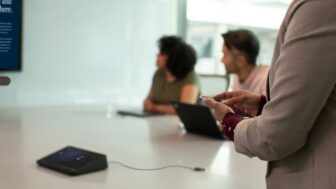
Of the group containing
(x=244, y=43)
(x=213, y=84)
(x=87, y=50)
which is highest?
(x=244, y=43)

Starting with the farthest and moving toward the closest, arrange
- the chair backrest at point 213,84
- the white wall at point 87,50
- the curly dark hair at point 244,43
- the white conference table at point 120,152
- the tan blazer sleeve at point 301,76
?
the chair backrest at point 213,84, the white wall at point 87,50, the curly dark hair at point 244,43, the white conference table at point 120,152, the tan blazer sleeve at point 301,76

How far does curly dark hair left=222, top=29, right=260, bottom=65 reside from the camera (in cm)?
295

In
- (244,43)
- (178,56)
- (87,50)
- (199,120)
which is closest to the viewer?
(199,120)

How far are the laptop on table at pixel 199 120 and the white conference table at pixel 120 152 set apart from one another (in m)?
0.05

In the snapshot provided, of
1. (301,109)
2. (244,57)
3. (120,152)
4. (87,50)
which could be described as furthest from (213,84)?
(301,109)

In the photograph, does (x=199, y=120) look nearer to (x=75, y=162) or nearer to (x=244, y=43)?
(x=244, y=43)

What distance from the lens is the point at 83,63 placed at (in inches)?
147

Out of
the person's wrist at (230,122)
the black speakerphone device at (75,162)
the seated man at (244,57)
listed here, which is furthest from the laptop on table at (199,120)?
the person's wrist at (230,122)

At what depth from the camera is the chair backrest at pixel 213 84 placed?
376 cm

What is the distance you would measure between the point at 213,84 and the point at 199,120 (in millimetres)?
1488

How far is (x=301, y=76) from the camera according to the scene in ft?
2.97

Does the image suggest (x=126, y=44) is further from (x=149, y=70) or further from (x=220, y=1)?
(x=220, y=1)

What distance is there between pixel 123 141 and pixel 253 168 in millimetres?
667

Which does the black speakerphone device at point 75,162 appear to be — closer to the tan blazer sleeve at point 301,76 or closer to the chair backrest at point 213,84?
the tan blazer sleeve at point 301,76
